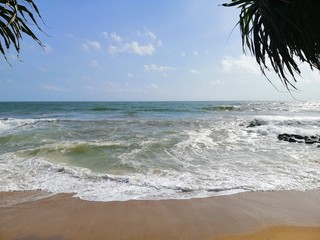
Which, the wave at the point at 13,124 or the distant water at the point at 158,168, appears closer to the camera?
the distant water at the point at 158,168

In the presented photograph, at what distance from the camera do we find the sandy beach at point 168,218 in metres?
3.88

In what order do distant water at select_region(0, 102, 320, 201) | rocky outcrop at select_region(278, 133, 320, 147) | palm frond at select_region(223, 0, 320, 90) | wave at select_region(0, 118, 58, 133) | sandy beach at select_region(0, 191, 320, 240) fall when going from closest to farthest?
palm frond at select_region(223, 0, 320, 90) < sandy beach at select_region(0, 191, 320, 240) < distant water at select_region(0, 102, 320, 201) < rocky outcrop at select_region(278, 133, 320, 147) < wave at select_region(0, 118, 58, 133)

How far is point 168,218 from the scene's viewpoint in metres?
4.36

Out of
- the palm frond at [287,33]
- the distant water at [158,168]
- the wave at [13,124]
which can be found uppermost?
the palm frond at [287,33]

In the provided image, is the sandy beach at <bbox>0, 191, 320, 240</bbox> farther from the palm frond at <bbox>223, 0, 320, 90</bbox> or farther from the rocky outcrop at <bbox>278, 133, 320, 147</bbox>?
the rocky outcrop at <bbox>278, 133, 320, 147</bbox>

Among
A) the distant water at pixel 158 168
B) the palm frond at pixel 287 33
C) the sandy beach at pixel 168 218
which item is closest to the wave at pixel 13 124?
the distant water at pixel 158 168

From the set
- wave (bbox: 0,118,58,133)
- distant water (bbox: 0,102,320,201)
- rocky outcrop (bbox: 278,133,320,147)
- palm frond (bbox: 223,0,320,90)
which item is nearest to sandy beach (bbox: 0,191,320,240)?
distant water (bbox: 0,102,320,201)

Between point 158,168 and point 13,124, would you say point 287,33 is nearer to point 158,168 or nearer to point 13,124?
point 158,168

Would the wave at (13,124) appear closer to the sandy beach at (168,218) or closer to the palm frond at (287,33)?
Result: the sandy beach at (168,218)

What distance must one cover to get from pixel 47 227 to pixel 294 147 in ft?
29.4

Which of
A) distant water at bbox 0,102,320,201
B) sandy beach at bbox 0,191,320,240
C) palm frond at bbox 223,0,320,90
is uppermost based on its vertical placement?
palm frond at bbox 223,0,320,90

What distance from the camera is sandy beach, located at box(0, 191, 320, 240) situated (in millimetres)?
3875

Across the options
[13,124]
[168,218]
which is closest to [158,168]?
[168,218]

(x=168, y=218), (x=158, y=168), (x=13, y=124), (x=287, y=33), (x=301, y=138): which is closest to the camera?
(x=287, y=33)
